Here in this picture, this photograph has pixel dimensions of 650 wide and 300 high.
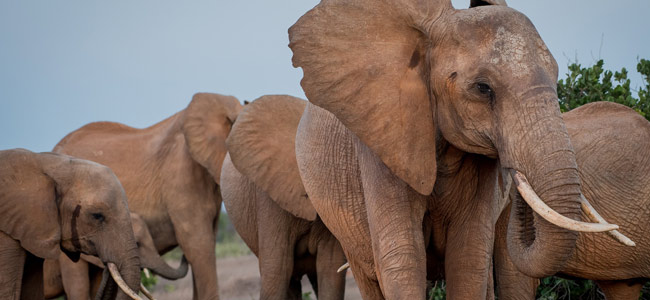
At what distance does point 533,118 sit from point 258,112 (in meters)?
3.62

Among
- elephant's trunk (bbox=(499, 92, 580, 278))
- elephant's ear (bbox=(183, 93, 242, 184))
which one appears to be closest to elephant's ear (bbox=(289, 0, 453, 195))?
elephant's trunk (bbox=(499, 92, 580, 278))

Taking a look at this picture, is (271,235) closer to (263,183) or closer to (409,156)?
(263,183)

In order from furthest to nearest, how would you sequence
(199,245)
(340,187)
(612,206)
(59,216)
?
A: 1. (199,245)
2. (59,216)
3. (612,206)
4. (340,187)

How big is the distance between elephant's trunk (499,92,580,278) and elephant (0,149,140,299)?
11.2 feet

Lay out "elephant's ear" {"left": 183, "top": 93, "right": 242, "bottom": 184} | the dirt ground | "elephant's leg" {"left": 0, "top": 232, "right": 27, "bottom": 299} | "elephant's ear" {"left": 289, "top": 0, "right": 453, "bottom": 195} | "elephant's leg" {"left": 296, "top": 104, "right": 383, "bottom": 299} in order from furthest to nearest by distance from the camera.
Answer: the dirt ground, "elephant's ear" {"left": 183, "top": 93, "right": 242, "bottom": 184}, "elephant's leg" {"left": 0, "top": 232, "right": 27, "bottom": 299}, "elephant's leg" {"left": 296, "top": 104, "right": 383, "bottom": 299}, "elephant's ear" {"left": 289, "top": 0, "right": 453, "bottom": 195}

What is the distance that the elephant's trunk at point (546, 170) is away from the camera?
308cm

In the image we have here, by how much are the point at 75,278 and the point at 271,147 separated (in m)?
2.34

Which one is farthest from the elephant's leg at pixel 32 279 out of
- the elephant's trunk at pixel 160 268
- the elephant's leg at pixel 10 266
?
the elephant's trunk at pixel 160 268

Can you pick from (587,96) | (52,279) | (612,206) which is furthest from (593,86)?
(52,279)

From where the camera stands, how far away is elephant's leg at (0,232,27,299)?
566cm

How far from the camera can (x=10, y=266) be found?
5750mm

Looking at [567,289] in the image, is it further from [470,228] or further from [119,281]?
[119,281]

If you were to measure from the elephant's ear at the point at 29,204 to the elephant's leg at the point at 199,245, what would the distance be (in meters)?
2.37

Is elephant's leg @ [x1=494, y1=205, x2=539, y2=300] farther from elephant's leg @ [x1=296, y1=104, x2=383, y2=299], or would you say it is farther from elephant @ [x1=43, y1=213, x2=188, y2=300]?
elephant @ [x1=43, y1=213, x2=188, y2=300]
